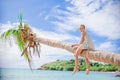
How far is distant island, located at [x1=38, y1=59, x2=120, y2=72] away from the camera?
275 cm

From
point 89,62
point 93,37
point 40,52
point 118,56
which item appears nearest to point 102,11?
point 93,37

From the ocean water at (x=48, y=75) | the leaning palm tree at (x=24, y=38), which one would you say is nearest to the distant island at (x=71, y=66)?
the ocean water at (x=48, y=75)

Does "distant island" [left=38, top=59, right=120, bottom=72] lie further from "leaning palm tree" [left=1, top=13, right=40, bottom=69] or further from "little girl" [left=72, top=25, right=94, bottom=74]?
"leaning palm tree" [left=1, top=13, right=40, bottom=69]

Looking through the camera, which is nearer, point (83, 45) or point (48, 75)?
point (83, 45)

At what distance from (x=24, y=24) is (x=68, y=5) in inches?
19.3

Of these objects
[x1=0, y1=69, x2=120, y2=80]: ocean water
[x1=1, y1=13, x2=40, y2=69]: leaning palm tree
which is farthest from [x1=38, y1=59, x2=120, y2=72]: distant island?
[x1=1, y1=13, x2=40, y2=69]: leaning palm tree

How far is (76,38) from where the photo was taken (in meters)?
2.84

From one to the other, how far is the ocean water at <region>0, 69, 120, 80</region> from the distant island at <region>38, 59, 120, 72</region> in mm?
38

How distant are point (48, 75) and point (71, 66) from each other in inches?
9.9

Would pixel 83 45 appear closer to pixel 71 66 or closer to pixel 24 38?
pixel 71 66

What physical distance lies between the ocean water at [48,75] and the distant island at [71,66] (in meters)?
0.04

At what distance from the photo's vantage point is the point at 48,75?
2918 mm

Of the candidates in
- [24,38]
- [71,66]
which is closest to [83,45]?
[71,66]

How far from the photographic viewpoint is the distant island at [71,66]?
9.02ft
